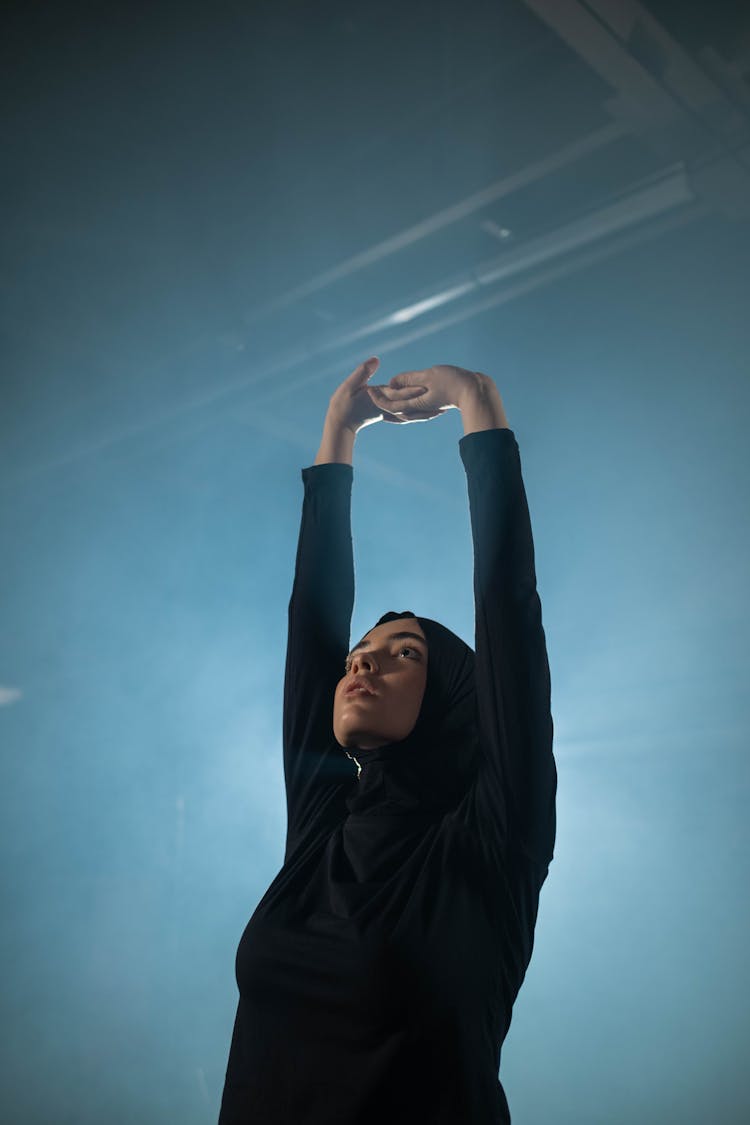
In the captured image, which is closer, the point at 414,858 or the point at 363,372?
the point at 414,858

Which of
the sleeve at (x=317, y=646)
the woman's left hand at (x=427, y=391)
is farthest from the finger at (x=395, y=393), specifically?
the sleeve at (x=317, y=646)

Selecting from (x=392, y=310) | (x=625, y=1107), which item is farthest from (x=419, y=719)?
(x=625, y=1107)

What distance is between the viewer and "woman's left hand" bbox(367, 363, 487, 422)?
812 mm

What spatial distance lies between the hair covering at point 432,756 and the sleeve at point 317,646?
0.07 meters

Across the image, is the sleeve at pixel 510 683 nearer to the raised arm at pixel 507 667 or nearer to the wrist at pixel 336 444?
the raised arm at pixel 507 667

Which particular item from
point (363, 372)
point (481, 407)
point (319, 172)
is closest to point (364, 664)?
point (481, 407)

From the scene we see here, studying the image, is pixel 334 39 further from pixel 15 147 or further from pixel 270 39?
pixel 15 147

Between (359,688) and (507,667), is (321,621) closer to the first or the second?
(359,688)

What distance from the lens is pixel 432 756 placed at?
714 millimetres

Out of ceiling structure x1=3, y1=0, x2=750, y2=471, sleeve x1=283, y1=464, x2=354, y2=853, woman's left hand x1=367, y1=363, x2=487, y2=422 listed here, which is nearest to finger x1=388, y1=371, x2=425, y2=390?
woman's left hand x1=367, y1=363, x2=487, y2=422

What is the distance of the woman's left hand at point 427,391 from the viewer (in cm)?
81

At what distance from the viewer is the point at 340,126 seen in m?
1.83

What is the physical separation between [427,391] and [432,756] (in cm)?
42

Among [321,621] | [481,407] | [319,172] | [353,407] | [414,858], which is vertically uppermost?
[319,172]
